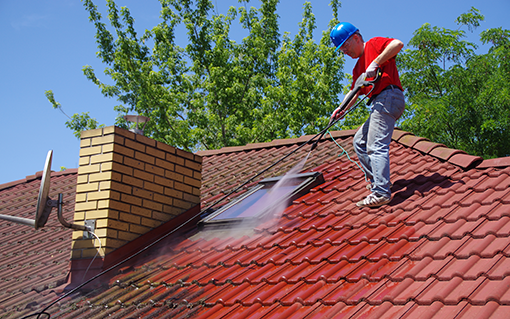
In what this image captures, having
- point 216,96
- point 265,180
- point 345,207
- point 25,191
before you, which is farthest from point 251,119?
point 345,207

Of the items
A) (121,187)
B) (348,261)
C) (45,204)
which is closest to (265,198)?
(121,187)

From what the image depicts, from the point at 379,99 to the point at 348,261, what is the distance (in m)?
1.92

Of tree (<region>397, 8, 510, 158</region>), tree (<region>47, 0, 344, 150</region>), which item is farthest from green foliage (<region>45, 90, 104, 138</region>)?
tree (<region>397, 8, 510, 158</region>)

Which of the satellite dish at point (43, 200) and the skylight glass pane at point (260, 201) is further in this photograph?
the skylight glass pane at point (260, 201)

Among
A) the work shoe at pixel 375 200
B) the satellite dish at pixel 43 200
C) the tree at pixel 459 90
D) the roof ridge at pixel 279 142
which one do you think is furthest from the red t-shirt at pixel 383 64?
the tree at pixel 459 90

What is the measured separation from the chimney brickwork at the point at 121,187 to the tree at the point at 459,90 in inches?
518

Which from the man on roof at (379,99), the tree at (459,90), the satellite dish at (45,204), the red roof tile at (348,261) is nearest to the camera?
the red roof tile at (348,261)

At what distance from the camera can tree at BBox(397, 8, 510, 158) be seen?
55.4 ft

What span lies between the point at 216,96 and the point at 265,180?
17.6m

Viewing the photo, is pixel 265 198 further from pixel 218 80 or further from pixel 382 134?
pixel 218 80

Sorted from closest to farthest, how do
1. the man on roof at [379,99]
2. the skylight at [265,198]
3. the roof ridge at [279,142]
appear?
the man on roof at [379,99], the skylight at [265,198], the roof ridge at [279,142]

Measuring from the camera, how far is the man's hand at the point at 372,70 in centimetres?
464

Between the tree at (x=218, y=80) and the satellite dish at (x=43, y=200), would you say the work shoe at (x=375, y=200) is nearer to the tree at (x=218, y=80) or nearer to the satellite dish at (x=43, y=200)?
the satellite dish at (x=43, y=200)

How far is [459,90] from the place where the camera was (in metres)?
17.7
